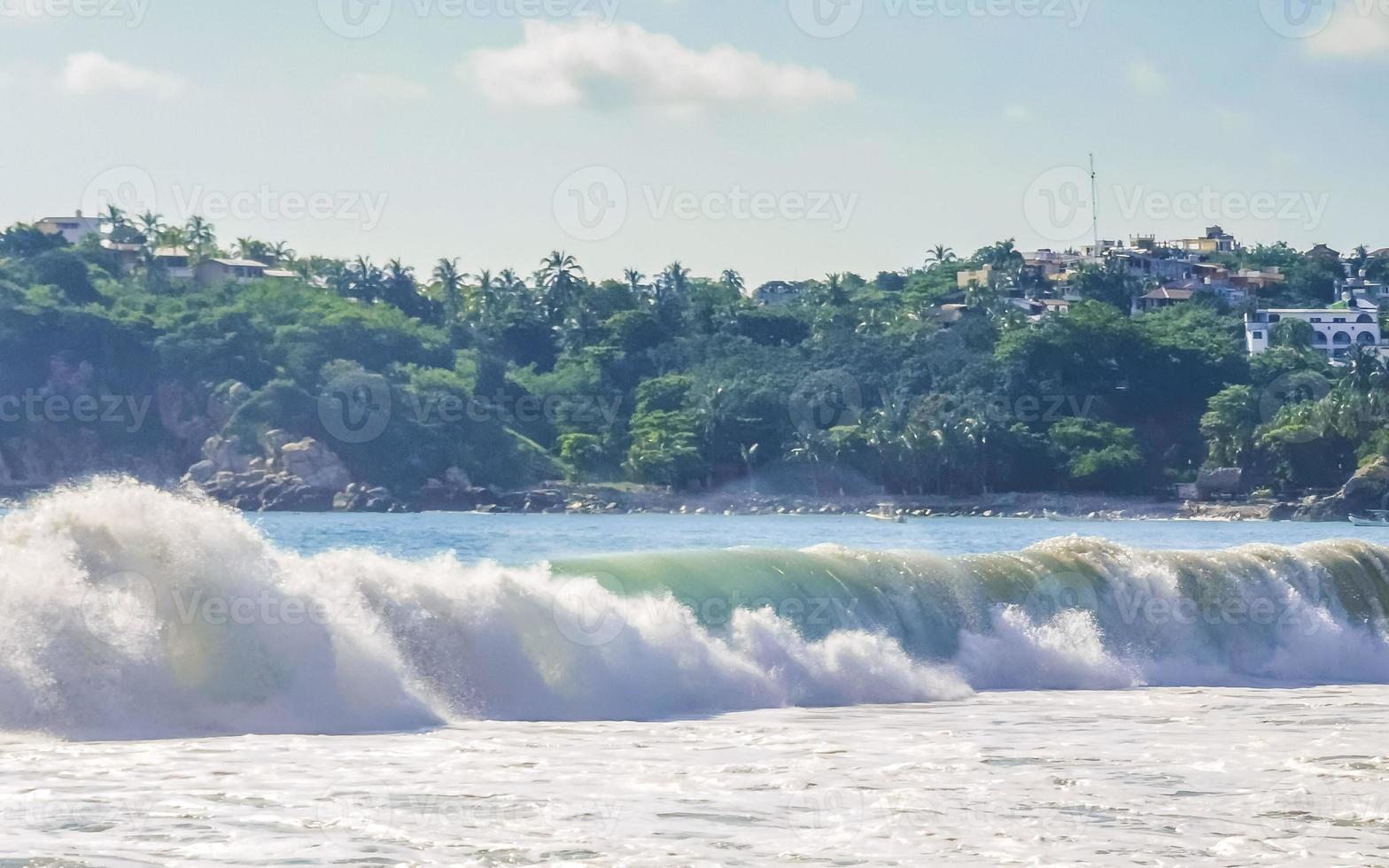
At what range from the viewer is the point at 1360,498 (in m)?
105

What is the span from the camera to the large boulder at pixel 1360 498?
104688 mm

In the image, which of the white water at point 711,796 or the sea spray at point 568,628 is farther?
the sea spray at point 568,628

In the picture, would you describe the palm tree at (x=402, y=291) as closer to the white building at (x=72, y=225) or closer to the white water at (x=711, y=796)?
the white building at (x=72, y=225)

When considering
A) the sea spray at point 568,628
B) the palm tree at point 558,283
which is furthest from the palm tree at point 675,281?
the sea spray at point 568,628

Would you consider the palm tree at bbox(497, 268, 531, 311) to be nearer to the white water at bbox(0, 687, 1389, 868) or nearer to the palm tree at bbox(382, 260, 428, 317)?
the palm tree at bbox(382, 260, 428, 317)

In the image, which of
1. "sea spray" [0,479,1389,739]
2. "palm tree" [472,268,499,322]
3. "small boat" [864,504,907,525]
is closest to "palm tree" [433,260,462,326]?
"palm tree" [472,268,499,322]

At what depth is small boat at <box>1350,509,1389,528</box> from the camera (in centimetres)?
9869

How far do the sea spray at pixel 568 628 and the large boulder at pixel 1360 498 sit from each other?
275ft

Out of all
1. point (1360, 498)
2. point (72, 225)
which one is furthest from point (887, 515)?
point (72, 225)

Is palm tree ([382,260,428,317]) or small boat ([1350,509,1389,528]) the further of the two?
palm tree ([382,260,428,317])

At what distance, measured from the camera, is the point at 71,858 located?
10172mm

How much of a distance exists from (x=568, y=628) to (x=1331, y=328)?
138 m

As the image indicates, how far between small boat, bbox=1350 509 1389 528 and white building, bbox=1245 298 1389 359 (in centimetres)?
3787

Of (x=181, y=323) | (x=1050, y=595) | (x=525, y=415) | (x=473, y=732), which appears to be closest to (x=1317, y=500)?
(x=525, y=415)
